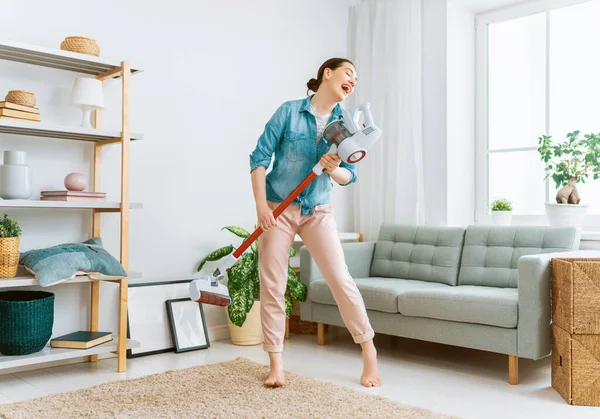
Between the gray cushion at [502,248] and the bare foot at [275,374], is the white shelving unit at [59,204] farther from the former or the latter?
the gray cushion at [502,248]

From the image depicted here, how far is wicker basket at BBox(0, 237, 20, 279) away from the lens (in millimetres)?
2609

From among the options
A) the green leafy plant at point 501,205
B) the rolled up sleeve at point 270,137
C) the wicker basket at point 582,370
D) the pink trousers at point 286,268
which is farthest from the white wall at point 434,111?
the rolled up sleeve at point 270,137

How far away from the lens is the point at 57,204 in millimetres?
2732

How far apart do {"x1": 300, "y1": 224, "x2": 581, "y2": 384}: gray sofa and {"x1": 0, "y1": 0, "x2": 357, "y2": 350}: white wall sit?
28.7 inches

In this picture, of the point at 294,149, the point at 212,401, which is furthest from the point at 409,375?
the point at 294,149

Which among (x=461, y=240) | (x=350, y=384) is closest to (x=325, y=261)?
(x=350, y=384)

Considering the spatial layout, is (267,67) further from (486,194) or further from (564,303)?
(564,303)

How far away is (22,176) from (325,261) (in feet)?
4.57

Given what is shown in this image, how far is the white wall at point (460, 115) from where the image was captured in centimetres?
401

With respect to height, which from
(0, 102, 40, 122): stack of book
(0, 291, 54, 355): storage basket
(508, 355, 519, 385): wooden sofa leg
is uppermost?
(0, 102, 40, 122): stack of book

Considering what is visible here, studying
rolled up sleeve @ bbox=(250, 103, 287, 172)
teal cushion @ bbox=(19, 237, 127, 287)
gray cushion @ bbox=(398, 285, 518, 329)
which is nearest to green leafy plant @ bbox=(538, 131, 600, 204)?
gray cushion @ bbox=(398, 285, 518, 329)

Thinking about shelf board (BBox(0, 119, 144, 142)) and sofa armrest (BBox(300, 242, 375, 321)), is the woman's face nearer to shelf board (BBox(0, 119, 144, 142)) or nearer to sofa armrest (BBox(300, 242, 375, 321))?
shelf board (BBox(0, 119, 144, 142))

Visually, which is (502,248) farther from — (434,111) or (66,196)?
(66,196)

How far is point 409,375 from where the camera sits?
2.84m
